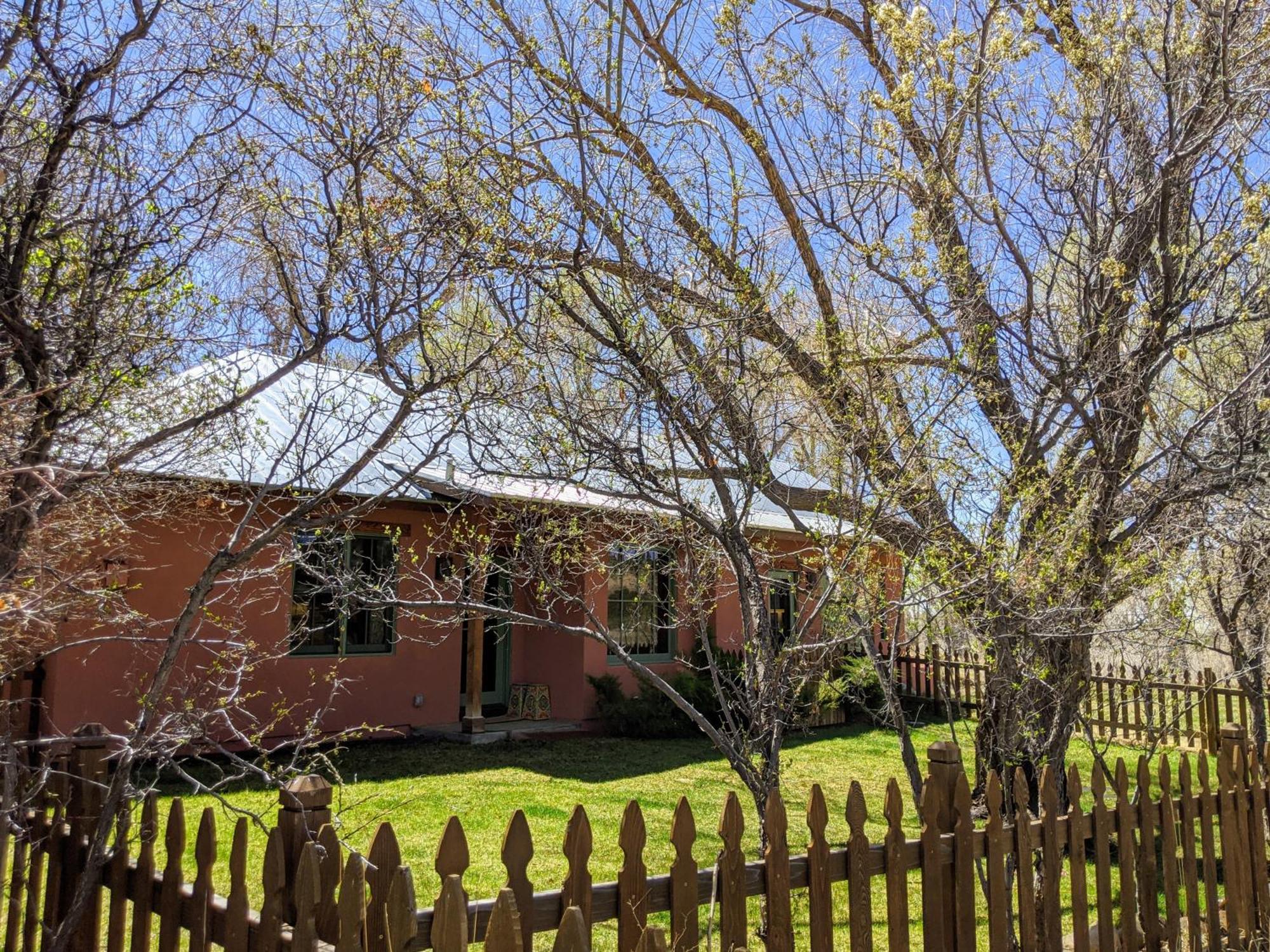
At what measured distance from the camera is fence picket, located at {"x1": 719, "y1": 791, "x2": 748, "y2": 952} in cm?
298

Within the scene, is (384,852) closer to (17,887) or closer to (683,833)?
(683,833)

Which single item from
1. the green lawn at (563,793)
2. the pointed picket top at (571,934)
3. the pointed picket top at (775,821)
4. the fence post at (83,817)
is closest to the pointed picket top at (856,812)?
the pointed picket top at (775,821)

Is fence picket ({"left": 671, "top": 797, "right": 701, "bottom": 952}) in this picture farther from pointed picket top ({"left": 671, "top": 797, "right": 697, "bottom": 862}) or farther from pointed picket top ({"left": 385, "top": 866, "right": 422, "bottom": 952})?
pointed picket top ({"left": 385, "top": 866, "right": 422, "bottom": 952})

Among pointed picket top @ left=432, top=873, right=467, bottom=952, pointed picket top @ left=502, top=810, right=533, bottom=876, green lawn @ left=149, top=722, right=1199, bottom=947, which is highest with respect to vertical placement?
pointed picket top @ left=502, top=810, right=533, bottom=876

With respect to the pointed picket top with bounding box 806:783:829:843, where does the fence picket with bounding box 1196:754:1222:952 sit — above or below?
below

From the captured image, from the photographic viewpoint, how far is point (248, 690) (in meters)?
9.82

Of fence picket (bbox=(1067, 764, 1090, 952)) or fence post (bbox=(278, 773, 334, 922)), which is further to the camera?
fence picket (bbox=(1067, 764, 1090, 952))

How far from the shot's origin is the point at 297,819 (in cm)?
262

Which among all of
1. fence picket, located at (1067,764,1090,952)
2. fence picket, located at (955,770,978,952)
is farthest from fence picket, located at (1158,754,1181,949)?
fence picket, located at (955,770,978,952)

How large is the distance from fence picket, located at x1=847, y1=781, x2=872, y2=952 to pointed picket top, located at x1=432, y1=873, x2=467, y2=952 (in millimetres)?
1457

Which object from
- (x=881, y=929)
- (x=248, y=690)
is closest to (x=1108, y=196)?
(x=881, y=929)

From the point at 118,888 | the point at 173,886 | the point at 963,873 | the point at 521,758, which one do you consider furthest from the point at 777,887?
the point at 521,758

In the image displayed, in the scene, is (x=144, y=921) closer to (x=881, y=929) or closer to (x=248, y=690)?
(x=881, y=929)

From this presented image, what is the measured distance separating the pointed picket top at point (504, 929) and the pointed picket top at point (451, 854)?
0.31 meters
